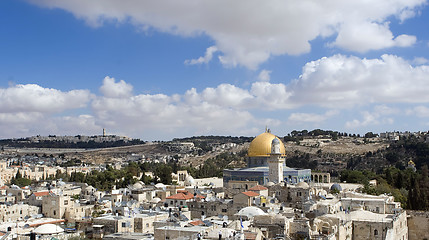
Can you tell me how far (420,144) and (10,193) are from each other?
199ft

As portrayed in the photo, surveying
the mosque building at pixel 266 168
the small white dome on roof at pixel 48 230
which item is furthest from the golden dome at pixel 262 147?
the small white dome on roof at pixel 48 230

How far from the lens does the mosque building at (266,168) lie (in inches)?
1599

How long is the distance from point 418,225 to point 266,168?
17.2 meters

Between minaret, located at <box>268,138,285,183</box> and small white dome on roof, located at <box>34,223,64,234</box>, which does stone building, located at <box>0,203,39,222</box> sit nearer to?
small white dome on roof, located at <box>34,223,64,234</box>

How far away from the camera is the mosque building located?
40.6 m

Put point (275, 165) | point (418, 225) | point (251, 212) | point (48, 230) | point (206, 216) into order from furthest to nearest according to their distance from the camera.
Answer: point (275, 165), point (206, 216), point (418, 225), point (251, 212), point (48, 230)

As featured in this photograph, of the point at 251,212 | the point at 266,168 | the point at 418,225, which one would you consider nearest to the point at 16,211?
the point at 251,212

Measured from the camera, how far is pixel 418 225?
1053 inches

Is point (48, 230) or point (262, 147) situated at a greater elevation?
point (262, 147)

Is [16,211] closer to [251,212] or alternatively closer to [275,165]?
[251,212]

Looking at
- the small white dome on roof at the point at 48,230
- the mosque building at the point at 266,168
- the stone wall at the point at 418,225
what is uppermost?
the mosque building at the point at 266,168

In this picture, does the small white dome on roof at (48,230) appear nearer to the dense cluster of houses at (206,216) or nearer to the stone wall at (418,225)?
the dense cluster of houses at (206,216)

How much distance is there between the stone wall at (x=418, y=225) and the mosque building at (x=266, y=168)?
1443 cm

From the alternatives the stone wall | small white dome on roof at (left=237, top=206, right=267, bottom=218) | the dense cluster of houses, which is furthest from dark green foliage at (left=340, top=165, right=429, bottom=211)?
small white dome on roof at (left=237, top=206, right=267, bottom=218)
